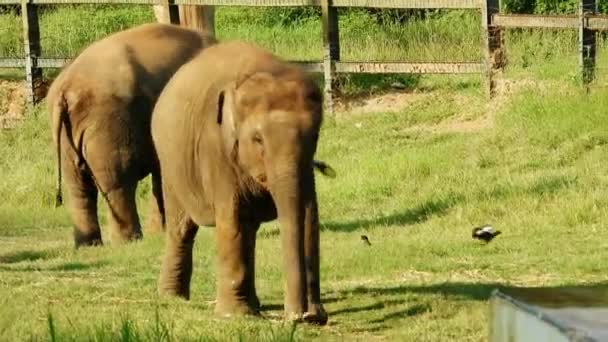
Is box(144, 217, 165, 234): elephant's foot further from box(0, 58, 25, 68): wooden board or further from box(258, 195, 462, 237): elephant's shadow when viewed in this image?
box(0, 58, 25, 68): wooden board

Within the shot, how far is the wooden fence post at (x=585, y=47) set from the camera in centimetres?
1944

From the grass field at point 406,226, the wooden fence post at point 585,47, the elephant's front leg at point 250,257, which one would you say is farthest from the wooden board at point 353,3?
the elephant's front leg at point 250,257

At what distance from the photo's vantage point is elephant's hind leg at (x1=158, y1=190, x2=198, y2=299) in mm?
12023

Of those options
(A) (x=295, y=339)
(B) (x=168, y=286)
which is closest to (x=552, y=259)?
(B) (x=168, y=286)

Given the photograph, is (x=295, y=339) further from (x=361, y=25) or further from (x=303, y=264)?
(x=361, y=25)

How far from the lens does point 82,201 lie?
654 inches

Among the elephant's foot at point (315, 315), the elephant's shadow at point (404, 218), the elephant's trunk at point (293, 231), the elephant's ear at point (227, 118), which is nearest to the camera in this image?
the elephant's trunk at point (293, 231)

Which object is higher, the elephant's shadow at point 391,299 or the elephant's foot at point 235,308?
the elephant's foot at point 235,308

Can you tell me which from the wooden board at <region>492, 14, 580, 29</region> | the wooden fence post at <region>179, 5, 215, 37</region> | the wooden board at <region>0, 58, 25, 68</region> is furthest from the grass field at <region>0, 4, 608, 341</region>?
the wooden fence post at <region>179, 5, 215, 37</region>

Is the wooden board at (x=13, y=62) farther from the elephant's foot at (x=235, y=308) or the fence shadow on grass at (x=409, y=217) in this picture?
the elephant's foot at (x=235, y=308)

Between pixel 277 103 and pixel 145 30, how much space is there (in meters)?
5.82

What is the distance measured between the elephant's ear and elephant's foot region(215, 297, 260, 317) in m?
0.94

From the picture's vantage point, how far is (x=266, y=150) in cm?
1030

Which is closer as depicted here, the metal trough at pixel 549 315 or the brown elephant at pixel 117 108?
the metal trough at pixel 549 315
